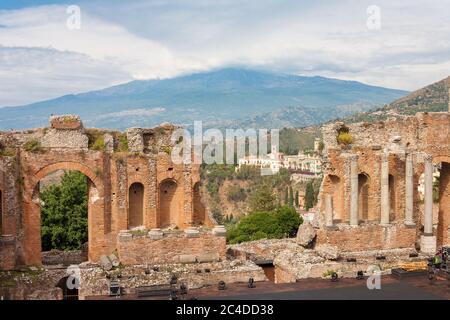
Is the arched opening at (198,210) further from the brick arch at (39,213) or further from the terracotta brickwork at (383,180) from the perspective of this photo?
the terracotta brickwork at (383,180)

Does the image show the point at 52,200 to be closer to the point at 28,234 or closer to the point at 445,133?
the point at 28,234

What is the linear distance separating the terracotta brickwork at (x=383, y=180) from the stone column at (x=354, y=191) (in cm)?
5

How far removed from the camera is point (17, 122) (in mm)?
174125

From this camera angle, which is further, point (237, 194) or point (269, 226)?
point (237, 194)

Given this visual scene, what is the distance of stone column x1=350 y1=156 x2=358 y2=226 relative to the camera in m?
30.5

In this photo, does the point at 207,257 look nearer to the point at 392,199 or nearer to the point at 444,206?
the point at 392,199

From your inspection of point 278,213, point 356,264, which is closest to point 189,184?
point 356,264

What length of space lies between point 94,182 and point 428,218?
1794cm

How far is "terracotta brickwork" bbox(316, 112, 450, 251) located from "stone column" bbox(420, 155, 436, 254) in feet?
1.24

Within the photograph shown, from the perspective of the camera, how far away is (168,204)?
31.7m

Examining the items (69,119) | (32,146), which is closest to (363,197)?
(69,119)

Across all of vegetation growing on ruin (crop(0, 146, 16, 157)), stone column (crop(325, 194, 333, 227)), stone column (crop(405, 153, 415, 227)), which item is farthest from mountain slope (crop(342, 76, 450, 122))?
vegetation growing on ruin (crop(0, 146, 16, 157))

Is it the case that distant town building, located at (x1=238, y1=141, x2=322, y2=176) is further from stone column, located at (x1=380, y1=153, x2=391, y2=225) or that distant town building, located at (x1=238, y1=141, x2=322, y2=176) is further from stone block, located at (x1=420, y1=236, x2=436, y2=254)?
stone column, located at (x1=380, y1=153, x2=391, y2=225)
